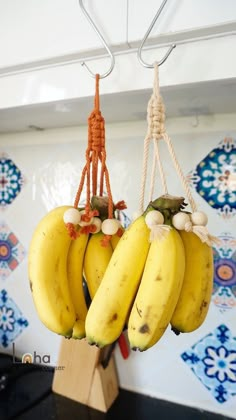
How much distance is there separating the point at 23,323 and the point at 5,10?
0.86 meters

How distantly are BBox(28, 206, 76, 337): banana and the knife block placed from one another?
1.56 ft

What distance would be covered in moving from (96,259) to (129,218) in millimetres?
429

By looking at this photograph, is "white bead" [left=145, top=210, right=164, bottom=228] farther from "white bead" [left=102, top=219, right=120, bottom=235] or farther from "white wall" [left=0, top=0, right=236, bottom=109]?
"white wall" [left=0, top=0, right=236, bottom=109]

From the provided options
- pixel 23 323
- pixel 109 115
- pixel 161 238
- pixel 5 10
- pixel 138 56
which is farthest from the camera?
pixel 23 323

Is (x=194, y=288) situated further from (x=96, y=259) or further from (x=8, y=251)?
(x=8, y=251)

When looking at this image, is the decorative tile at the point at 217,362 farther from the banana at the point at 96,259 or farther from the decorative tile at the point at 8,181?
the decorative tile at the point at 8,181

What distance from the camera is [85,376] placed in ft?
2.77

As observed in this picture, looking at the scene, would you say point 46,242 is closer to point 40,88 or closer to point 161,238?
point 161,238

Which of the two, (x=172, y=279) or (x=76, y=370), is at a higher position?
(x=172, y=279)

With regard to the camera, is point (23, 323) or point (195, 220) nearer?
point (195, 220)

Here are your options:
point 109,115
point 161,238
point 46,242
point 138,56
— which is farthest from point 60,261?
point 109,115

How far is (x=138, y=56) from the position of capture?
1.53ft

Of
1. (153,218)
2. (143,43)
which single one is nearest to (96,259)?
(153,218)

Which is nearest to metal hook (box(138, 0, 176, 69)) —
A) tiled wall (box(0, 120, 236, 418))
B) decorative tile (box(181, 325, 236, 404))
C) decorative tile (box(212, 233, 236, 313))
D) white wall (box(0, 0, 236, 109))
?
white wall (box(0, 0, 236, 109))
